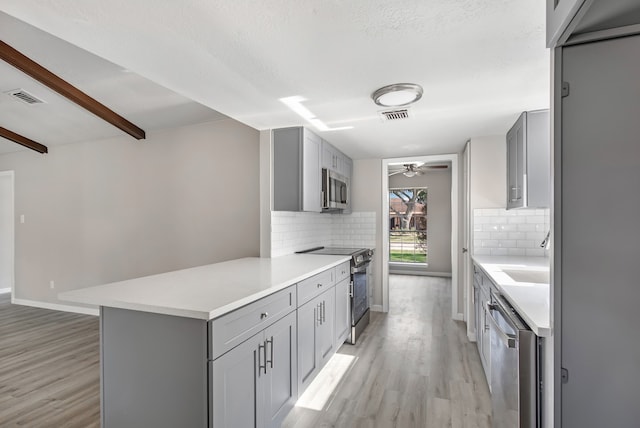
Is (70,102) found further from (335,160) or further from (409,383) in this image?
(409,383)

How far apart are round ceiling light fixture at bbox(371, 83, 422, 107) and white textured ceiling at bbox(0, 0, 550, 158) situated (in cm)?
6

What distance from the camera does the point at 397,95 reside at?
7.35ft

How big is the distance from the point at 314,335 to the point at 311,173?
4.93ft

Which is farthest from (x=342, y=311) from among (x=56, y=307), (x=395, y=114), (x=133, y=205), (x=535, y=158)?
(x=56, y=307)

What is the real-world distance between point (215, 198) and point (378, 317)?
8.34ft

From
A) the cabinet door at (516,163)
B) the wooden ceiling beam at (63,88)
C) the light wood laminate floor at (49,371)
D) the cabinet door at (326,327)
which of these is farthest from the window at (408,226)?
the light wood laminate floor at (49,371)

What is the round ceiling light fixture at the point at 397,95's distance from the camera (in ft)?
7.02

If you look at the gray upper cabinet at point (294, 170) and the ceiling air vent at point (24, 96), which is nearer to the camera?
the gray upper cabinet at point (294, 170)

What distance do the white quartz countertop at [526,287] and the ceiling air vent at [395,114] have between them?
4.48 feet

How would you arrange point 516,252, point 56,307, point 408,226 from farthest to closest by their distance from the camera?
point 408,226 < point 56,307 < point 516,252

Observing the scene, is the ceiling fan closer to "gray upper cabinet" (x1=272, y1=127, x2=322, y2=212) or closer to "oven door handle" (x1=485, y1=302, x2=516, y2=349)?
"gray upper cabinet" (x1=272, y1=127, x2=322, y2=212)

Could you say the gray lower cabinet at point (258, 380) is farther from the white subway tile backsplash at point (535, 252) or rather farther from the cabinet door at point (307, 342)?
the white subway tile backsplash at point (535, 252)

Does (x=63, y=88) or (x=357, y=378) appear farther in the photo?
(x=63, y=88)

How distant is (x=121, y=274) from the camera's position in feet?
14.3
